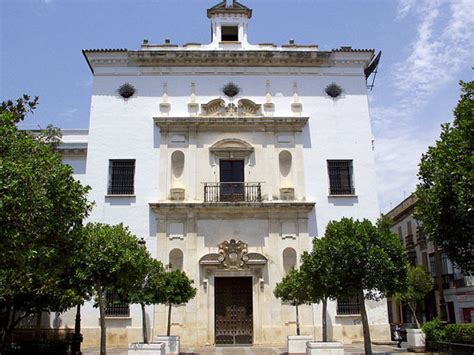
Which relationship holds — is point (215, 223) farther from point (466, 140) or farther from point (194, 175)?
point (466, 140)

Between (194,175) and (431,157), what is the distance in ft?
46.5

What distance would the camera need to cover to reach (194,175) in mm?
24188

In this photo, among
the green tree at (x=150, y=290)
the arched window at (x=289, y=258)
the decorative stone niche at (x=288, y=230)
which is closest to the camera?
the green tree at (x=150, y=290)

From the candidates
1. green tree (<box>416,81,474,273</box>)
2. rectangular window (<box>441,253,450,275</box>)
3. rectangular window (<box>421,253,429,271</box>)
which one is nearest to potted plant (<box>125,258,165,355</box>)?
green tree (<box>416,81,474,273</box>)

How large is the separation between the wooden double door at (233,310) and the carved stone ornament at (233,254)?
0.87 metres

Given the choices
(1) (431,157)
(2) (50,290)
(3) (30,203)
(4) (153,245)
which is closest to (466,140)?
(1) (431,157)

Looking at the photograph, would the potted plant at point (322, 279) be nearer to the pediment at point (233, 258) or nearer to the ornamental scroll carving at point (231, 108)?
the pediment at point (233, 258)

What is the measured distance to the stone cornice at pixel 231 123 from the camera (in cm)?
2450

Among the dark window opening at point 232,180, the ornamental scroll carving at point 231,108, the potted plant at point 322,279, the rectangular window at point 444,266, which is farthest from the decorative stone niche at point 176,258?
the rectangular window at point 444,266

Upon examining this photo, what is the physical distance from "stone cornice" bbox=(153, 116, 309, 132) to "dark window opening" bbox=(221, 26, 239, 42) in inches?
204

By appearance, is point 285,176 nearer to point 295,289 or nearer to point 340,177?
point 340,177

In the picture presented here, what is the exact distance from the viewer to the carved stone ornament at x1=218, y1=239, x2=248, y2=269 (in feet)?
74.8

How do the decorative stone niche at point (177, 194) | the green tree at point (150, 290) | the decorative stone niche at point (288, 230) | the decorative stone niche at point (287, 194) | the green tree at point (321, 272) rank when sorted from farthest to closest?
1. the decorative stone niche at point (287, 194)
2. the decorative stone niche at point (177, 194)
3. the decorative stone niche at point (288, 230)
4. the green tree at point (150, 290)
5. the green tree at point (321, 272)

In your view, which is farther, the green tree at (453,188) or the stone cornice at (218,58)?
the stone cornice at (218,58)
